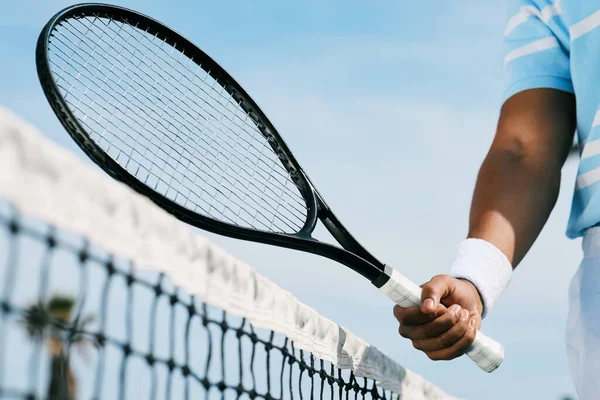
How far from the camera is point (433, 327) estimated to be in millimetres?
2035

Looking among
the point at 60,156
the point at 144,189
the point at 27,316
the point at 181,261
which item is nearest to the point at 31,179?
the point at 60,156

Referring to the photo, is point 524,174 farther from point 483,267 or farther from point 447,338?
point 447,338

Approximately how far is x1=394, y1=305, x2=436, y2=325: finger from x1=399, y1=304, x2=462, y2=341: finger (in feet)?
0.03

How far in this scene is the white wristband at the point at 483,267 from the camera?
2121 mm

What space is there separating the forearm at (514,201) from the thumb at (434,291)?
6.9 inches

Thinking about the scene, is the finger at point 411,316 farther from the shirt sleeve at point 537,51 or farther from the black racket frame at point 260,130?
the shirt sleeve at point 537,51

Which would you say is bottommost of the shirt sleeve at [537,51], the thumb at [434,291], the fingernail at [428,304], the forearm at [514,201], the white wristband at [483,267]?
the fingernail at [428,304]

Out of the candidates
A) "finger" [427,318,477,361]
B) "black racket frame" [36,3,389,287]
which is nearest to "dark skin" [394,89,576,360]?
"finger" [427,318,477,361]

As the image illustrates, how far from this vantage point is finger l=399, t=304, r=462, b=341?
2.02 m

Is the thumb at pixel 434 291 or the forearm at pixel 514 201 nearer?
the thumb at pixel 434 291

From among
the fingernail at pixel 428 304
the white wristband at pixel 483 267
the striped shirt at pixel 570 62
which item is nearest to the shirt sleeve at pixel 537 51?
the striped shirt at pixel 570 62

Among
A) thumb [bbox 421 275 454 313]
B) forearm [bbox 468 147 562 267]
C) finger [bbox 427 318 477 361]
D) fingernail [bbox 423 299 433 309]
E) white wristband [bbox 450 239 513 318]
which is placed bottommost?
finger [bbox 427 318 477 361]

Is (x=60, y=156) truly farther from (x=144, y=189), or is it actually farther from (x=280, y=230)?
(x=280, y=230)

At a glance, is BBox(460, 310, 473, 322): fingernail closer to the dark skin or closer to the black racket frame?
the dark skin
